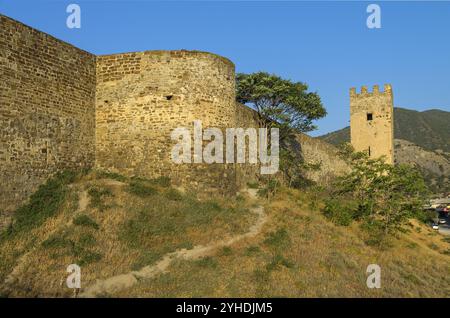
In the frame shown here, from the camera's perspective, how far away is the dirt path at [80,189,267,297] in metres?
9.14

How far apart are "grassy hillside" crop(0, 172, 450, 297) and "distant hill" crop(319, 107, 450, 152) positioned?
4296 inches

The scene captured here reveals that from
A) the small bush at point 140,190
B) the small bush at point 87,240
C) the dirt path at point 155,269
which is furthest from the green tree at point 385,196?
the small bush at point 87,240

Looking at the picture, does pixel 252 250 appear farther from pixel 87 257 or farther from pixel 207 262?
pixel 87 257

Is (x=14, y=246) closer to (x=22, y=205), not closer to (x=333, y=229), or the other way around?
(x=22, y=205)

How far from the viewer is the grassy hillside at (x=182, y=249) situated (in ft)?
31.4

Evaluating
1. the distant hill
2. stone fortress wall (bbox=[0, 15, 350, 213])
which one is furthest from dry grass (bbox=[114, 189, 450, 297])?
the distant hill

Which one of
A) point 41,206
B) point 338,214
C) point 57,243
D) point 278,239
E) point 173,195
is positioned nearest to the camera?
point 57,243

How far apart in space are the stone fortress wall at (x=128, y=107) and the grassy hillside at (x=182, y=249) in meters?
0.78

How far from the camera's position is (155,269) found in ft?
34.3

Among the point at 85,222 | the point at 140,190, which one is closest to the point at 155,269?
the point at 85,222

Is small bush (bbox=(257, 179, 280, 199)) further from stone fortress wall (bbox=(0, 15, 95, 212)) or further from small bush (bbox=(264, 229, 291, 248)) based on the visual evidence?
stone fortress wall (bbox=(0, 15, 95, 212))

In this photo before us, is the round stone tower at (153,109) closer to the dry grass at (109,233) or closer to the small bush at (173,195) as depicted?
the small bush at (173,195)

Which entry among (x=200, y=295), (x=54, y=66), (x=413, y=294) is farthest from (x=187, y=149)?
(x=413, y=294)

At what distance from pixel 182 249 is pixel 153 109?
20.9 feet
